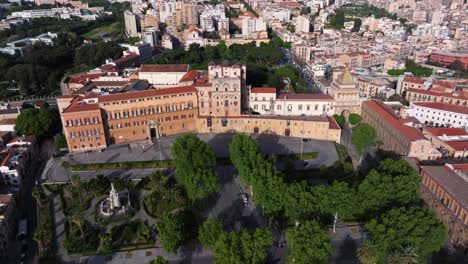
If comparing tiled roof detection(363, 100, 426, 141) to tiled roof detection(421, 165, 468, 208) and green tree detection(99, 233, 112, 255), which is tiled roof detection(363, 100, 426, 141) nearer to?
tiled roof detection(421, 165, 468, 208)

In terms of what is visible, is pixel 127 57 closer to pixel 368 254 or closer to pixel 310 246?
pixel 310 246

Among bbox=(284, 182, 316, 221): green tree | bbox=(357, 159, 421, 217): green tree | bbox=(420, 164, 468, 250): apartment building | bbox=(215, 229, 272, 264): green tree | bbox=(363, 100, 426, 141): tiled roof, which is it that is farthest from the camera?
bbox=(363, 100, 426, 141): tiled roof

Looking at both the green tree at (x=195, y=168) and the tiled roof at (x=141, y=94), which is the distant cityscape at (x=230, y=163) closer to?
the green tree at (x=195, y=168)

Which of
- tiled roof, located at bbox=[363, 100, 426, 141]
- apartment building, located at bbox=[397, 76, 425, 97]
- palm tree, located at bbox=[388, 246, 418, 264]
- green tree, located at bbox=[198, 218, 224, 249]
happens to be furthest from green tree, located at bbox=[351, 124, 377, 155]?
apartment building, located at bbox=[397, 76, 425, 97]

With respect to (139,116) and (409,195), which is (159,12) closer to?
(139,116)

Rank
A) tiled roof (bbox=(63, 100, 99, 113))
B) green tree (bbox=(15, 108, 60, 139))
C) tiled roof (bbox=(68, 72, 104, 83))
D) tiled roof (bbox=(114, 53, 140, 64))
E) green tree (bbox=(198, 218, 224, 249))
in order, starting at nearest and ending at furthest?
green tree (bbox=(198, 218, 224, 249)), tiled roof (bbox=(63, 100, 99, 113)), green tree (bbox=(15, 108, 60, 139)), tiled roof (bbox=(68, 72, 104, 83)), tiled roof (bbox=(114, 53, 140, 64))

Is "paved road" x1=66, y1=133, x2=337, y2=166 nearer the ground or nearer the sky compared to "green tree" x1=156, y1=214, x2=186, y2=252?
nearer the ground
